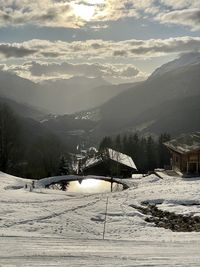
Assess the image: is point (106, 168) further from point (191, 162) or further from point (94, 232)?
point (94, 232)

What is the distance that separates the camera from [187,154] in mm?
54062

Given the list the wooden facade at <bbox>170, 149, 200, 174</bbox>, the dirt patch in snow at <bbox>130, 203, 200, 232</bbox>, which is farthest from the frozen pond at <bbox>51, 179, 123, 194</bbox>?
the dirt patch in snow at <bbox>130, 203, 200, 232</bbox>

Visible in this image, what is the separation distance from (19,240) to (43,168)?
61.5 meters

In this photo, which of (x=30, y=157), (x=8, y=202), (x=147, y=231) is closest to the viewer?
(x=147, y=231)

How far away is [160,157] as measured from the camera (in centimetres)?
11344

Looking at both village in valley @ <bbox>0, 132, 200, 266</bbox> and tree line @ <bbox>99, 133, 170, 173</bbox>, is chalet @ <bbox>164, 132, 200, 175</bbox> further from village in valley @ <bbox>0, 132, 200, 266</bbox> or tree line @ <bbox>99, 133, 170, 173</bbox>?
tree line @ <bbox>99, 133, 170, 173</bbox>

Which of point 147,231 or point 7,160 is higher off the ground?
point 7,160

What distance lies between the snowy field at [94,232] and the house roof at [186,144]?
528 inches

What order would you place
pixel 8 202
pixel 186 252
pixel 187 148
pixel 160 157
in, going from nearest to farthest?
pixel 186 252 → pixel 8 202 → pixel 187 148 → pixel 160 157

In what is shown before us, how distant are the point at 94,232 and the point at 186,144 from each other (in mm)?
36402

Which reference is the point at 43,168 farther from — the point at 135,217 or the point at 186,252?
the point at 186,252

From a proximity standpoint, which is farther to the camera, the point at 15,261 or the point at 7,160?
the point at 7,160

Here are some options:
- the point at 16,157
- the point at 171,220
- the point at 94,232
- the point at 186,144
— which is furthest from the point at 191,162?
the point at 94,232

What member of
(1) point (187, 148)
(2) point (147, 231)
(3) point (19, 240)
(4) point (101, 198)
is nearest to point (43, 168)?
(1) point (187, 148)
